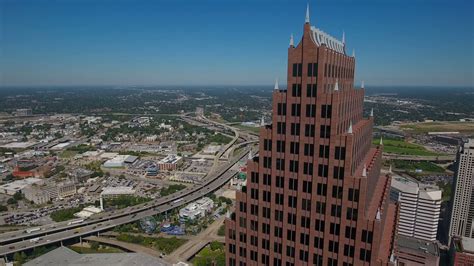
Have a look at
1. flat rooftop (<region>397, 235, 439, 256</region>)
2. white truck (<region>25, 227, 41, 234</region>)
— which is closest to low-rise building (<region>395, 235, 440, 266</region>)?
flat rooftop (<region>397, 235, 439, 256</region>)

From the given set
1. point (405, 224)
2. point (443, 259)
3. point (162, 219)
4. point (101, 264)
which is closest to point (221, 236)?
point (162, 219)

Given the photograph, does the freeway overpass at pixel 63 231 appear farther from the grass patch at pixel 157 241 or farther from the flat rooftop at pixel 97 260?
the flat rooftop at pixel 97 260

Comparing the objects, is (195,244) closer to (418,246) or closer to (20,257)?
(20,257)

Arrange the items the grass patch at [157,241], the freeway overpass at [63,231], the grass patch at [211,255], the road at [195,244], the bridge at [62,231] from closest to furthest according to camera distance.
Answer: the grass patch at [211,255], the road at [195,244], the grass patch at [157,241], the freeway overpass at [63,231], the bridge at [62,231]

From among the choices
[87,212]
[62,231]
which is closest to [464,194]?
[62,231]

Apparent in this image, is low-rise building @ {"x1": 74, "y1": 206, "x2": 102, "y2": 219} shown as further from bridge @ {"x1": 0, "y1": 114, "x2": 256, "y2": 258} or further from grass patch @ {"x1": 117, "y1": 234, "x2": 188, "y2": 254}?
grass patch @ {"x1": 117, "y1": 234, "x2": 188, "y2": 254}

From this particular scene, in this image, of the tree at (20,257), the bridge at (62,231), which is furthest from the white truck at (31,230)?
the tree at (20,257)

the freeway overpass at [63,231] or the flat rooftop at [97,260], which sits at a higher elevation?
the flat rooftop at [97,260]
